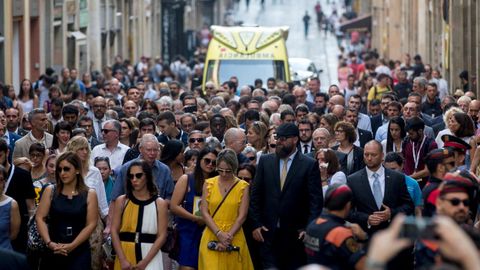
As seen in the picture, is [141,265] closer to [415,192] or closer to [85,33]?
[415,192]

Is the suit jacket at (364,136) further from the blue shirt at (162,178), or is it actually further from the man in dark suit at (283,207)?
the man in dark suit at (283,207)

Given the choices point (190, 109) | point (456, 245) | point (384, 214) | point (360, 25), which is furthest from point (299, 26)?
point (456, 245)

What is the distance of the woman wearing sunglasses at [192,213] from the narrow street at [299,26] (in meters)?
40.7

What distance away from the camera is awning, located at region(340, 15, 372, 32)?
6900 cm

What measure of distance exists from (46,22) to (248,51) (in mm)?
9947

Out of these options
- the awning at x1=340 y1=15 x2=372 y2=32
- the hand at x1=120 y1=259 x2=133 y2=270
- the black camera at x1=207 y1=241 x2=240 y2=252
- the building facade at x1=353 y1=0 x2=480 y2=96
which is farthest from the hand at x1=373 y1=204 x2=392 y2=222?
the awning at x1=340 y1=15 x2=372 y2=32

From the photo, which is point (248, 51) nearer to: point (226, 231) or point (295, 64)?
point (295, 64)

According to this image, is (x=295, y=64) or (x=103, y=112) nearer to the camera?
(x=103, y=112)

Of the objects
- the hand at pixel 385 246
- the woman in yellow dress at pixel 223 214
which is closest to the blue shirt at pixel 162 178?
the woman in yellow dress at pixel 223 214

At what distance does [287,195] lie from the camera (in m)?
13.9

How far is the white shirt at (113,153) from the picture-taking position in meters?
16.8

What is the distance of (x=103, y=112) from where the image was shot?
21.3 meters

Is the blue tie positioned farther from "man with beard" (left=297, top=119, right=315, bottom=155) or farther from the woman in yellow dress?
"man with beard" (left=297, top=119, right=315, bottom=155)

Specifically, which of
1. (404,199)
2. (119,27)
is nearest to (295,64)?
(119,27)
